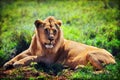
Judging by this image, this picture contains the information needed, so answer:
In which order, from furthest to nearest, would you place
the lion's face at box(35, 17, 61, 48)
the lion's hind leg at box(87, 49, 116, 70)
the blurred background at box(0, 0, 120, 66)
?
the blurred background at box(0, 0, 120, 66)
the lion's face at box(35, 17, 61, 48)
the lion's hind leg at box(87, 49, 116, 70)

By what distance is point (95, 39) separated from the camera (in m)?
9.59

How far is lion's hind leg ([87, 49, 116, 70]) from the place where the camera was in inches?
356

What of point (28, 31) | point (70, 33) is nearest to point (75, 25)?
point (70, 33)

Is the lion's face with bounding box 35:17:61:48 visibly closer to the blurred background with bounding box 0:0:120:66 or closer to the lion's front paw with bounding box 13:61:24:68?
the blurred background with bounding box 0:0:120:66

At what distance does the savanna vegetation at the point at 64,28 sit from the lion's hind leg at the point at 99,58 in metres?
0.10

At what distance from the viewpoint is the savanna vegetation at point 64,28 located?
29.7ft

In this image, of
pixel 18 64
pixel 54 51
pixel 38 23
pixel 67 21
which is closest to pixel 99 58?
pixel 54 51

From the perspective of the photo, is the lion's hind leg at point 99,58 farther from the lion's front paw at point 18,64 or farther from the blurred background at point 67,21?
the lion's front paw at point 18,64

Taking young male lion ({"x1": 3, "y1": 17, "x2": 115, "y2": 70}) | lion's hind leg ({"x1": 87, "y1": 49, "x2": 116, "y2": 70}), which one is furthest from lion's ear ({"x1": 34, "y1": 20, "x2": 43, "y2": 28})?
lion's hind leg ({"x1": 87, "y1": 49, "x2": 116, "y2": 70})

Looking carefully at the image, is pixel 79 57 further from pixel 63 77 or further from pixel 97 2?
pixel 97 2

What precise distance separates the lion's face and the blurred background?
286 mm

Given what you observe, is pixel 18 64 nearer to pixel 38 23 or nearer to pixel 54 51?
pixel 54 51

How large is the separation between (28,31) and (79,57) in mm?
1103

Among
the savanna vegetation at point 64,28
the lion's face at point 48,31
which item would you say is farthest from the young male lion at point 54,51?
the savanna vegetation at point 64,28
